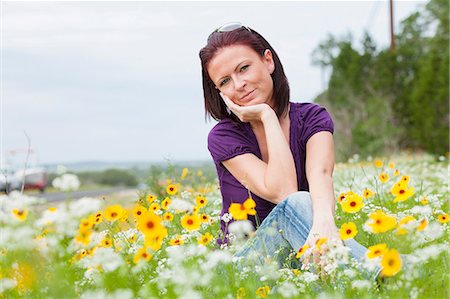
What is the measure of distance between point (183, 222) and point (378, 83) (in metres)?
23.6

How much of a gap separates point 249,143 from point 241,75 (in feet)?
1.17

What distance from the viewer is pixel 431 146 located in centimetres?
1722

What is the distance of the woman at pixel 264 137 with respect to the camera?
9.66ft

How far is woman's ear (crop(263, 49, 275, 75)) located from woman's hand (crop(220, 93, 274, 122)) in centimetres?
31

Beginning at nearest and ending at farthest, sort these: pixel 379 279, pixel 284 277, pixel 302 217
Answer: pixel 379 279 < pixel 284 277 < pixel 302 217

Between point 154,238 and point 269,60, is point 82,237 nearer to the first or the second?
point 154,238

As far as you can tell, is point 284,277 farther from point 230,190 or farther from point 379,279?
point 230,190

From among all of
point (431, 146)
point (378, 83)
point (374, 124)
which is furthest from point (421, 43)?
point (431, 146)

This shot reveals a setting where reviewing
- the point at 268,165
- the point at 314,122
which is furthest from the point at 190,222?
the point at 314,122

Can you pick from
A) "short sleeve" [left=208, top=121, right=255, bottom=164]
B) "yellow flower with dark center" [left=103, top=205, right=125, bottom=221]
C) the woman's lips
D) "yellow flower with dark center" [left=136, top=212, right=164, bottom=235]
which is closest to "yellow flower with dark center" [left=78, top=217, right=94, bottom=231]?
"yellow flower with dark center" [left=136, top=212, right=164, bottom=235]

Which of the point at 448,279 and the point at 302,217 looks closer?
the point at 448,279

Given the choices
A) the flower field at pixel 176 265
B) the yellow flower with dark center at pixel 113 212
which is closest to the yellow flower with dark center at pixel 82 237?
the flower field at pixel 176 265

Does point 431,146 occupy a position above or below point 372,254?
below

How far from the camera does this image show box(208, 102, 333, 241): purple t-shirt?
336cm
